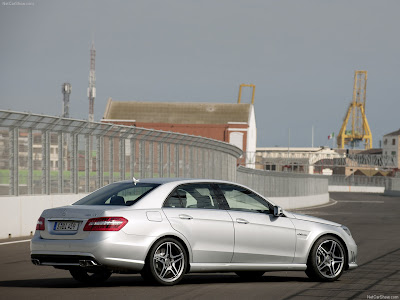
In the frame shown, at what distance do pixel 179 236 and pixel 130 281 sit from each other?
1.34 meters

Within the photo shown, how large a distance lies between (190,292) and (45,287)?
1.77m

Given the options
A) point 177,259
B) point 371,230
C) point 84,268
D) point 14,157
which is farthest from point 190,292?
point 371,230

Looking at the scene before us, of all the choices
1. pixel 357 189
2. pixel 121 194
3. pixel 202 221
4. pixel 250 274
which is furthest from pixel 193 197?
pixel 357 189

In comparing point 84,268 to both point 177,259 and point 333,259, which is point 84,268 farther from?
point 333,259

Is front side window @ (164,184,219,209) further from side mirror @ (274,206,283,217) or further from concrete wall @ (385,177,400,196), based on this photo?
concrete wall @ (385,177,400,196)

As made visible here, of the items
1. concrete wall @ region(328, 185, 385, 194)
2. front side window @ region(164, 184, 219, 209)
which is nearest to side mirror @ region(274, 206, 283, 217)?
front side window @ region(164, 184, 219, 209)

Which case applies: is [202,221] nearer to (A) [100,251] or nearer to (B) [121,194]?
(B) [121,194]

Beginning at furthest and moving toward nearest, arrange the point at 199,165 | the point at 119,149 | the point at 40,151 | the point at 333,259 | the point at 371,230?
1. the point at 199,165
2. the point at 119,149
3. the point at 371,230
4. the point at 40,151
5. the point at 333,259

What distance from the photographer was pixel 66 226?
1092 cm

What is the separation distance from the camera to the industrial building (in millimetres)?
113188

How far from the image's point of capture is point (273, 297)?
1051cm

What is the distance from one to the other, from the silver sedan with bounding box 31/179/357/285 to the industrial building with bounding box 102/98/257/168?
99.9 metres

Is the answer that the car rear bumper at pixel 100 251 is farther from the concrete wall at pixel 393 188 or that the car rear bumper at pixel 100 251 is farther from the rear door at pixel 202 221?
the concrete wall at pixel 393 188

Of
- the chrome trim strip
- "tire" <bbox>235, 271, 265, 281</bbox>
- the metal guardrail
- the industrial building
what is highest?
the industrial building
